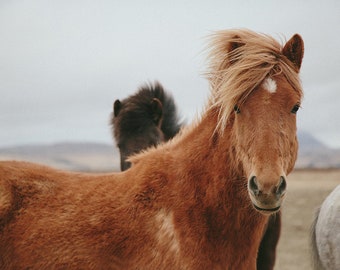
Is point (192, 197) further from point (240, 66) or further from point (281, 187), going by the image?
point (240, 66)

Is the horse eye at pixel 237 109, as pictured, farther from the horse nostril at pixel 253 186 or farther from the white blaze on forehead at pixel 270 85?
the horse nostril at pixel 253 186

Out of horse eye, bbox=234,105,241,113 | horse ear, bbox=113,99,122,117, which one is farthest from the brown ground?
horse eye, bbox=234,105,241,113

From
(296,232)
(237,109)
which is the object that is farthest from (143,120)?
(296,232)

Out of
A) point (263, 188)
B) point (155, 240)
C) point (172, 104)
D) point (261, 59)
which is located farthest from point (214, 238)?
Result: point (172, 104)

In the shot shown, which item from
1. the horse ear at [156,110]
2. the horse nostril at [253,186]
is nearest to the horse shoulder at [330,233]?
the horse nostril at [253,186]

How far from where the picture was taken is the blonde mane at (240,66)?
3.35m

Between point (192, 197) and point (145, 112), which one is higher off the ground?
point (192, 197)

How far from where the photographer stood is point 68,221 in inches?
139

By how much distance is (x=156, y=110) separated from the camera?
7.09 meters

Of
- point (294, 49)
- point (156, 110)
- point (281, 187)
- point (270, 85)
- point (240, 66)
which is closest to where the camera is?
point (281, 187)

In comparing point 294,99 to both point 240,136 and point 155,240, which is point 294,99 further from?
point 155,240

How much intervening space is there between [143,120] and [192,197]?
140 inches

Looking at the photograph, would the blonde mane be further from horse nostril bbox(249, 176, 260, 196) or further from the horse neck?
horse nostril bbox(249, 176, 260, 196)

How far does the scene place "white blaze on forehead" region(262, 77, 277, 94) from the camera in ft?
10.8
